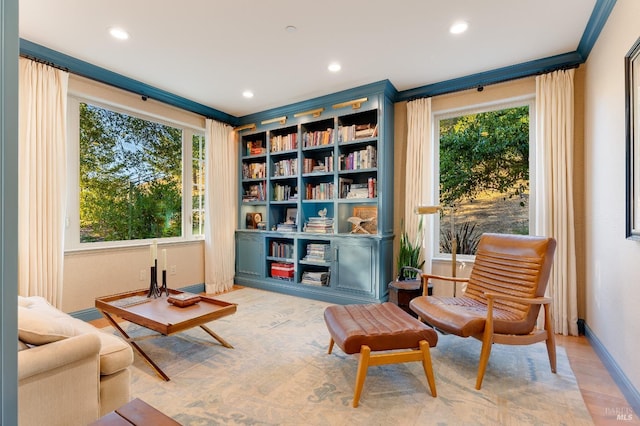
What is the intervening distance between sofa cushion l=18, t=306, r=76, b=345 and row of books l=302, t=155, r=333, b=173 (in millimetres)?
3167

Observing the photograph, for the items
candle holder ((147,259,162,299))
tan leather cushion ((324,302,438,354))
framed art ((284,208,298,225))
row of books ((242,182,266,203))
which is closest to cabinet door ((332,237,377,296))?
framed art ((284,208,298,225))

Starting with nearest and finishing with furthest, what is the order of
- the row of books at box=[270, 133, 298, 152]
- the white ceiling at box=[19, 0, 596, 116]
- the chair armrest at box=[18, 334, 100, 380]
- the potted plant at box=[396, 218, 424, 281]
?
the chair armrest at box=[18, 334, 100, 380]
the white ceiling at box=[19, 0, 596, 116]
the potted plant at box=[396, 218, 424, 281]
the row of books at box=[270, 133, 298, 152]

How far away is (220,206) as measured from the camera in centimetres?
467

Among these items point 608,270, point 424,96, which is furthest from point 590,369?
point 424,96

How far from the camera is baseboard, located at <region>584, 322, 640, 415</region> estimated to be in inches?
72.2

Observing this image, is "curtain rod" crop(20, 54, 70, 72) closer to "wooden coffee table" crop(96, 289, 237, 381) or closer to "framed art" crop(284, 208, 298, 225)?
"wooden coffee table" crop(96, 289, 237, 381)

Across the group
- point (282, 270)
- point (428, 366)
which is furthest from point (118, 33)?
point (428, 366)

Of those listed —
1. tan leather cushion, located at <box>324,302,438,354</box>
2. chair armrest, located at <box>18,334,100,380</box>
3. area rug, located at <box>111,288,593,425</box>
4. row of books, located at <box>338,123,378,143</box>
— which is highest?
row of books, located at <box>338,123,378,143</box>

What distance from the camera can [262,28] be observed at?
2623mm

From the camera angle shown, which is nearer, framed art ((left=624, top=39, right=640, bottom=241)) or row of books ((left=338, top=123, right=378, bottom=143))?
framed art ((left=624, top=39, right=640, bottom=241))

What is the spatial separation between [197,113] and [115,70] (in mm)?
→ 1192

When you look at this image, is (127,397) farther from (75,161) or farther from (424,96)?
(424,96)
